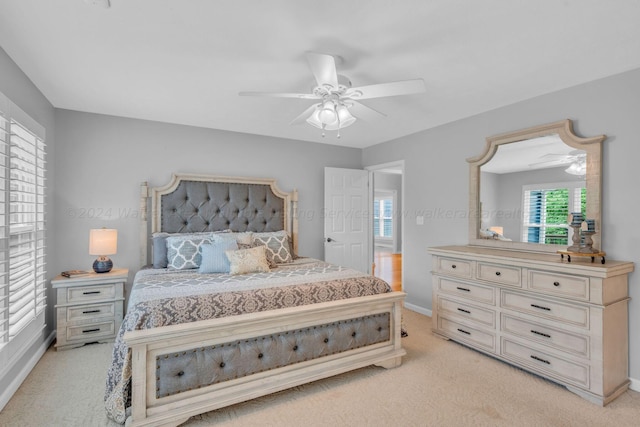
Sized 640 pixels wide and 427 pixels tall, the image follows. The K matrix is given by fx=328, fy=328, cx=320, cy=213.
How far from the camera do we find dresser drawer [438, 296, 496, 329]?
2926mm

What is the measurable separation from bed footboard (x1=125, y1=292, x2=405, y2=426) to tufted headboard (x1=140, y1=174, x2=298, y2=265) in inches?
81.3

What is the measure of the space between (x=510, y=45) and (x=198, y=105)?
9.01 ft

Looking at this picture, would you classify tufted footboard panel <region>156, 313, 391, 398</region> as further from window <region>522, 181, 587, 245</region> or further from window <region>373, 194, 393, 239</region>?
window <region>373, 194, 393, 239</region>

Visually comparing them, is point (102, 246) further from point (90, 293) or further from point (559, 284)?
point (559, 284)

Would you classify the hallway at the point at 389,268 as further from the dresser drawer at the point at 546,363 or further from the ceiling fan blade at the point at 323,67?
the ceiling fan blade at the point at 323,67

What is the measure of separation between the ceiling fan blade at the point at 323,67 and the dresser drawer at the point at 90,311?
9.61 ft

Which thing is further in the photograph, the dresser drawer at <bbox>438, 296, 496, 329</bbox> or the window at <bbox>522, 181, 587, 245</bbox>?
the dresser drawer at <bbox>438, 296, 496, 329</bbox>

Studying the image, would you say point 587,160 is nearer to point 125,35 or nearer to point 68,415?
point 125,35

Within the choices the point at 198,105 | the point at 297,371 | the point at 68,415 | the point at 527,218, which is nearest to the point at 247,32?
the point at 198,105

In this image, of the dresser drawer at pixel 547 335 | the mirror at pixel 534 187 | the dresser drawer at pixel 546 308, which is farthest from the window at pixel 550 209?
the dresser drawer at pixel 547 335

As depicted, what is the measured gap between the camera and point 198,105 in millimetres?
3328

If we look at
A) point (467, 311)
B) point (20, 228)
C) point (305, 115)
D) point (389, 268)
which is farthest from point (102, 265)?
point (389, 268)

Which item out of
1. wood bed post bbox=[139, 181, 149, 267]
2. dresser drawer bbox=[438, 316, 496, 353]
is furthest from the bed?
dresser drawer bbox=[438, 316, 496, 353]

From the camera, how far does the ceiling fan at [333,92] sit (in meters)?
2.06
